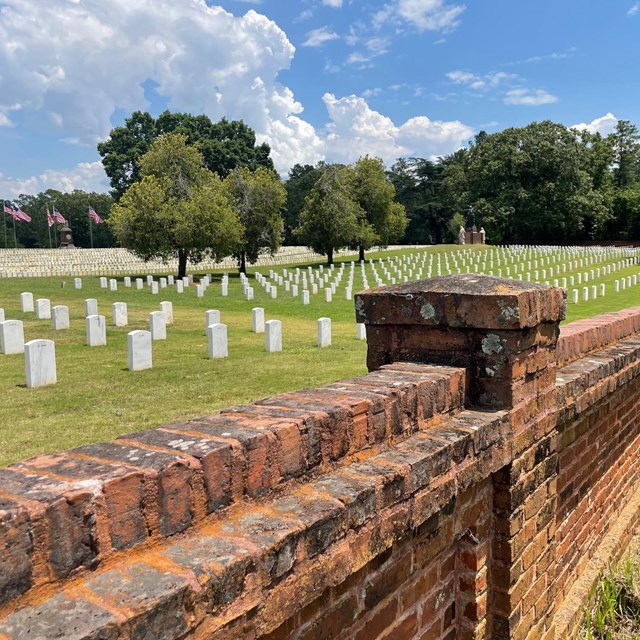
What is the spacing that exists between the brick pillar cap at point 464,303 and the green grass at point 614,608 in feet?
7.28

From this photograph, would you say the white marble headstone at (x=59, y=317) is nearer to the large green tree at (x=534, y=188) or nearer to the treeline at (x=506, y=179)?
the treeline at (x=506, y=179)

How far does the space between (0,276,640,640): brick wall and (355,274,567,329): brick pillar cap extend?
11 mm

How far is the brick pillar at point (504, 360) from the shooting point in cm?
282

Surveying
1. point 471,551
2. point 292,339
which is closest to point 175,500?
point 471,551

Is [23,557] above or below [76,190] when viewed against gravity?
below

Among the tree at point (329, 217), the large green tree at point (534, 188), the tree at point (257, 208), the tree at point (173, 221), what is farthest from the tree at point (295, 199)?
the tree at point (173, 221)

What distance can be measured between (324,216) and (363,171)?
31.6ft

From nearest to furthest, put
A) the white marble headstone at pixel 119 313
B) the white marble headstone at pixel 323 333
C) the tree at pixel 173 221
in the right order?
the white marble headstone at pixel 323 333
the white marble headstone at pixel 119 313
the tree at pixel 173 221

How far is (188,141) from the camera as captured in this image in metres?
72.3

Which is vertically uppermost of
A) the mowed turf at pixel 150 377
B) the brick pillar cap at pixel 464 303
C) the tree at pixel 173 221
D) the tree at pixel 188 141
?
the tree at pixel 188 141

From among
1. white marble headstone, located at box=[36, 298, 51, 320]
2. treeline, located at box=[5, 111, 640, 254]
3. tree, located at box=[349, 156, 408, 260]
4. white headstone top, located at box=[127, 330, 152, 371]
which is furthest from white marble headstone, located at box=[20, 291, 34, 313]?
treeline, located at box=[5, 111, 640, 254]

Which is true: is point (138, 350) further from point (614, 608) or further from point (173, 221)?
point (173, 221)

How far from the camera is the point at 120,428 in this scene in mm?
6301

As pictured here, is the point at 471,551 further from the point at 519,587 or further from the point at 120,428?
the point at 120,428
